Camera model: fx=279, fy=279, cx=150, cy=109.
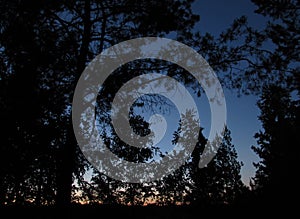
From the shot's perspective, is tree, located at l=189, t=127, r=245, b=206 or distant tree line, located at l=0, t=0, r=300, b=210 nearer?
distant tree line, located at l=0, t=0, r=300, b=210

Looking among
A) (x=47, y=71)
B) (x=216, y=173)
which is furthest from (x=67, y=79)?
(x=216, y=173)

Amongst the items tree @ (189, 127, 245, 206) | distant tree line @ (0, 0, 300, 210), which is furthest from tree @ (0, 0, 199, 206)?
tree @ (189, 127, 245, 206)

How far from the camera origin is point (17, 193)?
8008 mm

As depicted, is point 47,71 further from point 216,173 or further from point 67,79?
point 216,173

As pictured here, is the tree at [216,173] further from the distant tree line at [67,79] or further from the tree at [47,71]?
the tree at [47,71]

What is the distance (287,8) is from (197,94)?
245 inches

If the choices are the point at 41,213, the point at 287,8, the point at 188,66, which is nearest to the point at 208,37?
the point at 188,66

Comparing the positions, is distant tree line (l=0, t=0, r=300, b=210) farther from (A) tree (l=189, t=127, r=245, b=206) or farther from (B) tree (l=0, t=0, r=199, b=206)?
(A) tree (l=189, t=127, r=245, b=206)

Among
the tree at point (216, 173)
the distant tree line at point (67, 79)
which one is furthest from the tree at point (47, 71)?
the tree at point (216, 173)

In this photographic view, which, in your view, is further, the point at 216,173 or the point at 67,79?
the point at 216,173

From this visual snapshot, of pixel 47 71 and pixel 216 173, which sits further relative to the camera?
pixel 216 173

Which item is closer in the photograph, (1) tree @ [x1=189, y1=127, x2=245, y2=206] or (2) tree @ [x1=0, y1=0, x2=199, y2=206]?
(2) tree @ [x1=0, y1=0, x2=199, y2=206]

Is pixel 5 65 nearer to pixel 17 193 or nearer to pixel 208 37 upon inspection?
pixel 17 193

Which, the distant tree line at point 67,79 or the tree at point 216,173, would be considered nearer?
the distant tree line at point 67,79
